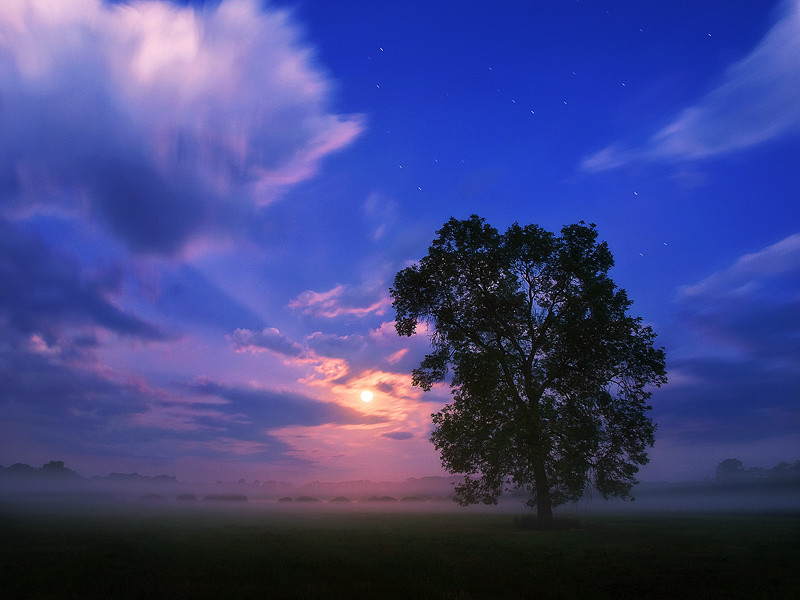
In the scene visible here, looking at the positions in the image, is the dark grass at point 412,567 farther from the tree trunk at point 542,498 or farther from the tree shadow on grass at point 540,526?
the tree trunk at point 542,498

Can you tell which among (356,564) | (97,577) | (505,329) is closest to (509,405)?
(505,329)

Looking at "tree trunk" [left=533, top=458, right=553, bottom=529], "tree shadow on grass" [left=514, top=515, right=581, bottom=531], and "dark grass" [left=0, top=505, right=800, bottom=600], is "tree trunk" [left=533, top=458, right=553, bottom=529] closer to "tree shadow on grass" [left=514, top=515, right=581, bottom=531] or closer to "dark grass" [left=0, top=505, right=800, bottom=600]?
"tree shadow on grass" [left=514, top=515, right=581, bottom=531]

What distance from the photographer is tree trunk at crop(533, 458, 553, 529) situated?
34094 millimetres

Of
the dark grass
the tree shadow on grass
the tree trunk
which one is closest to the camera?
the dark grass

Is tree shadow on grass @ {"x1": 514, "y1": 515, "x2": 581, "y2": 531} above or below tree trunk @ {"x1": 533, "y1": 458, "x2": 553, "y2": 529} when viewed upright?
below

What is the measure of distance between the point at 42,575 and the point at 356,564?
11.3 metres

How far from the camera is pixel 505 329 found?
124ft

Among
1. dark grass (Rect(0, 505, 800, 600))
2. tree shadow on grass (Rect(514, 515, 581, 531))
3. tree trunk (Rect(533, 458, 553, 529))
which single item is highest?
tree trunk (Rect(533, 458, 553, 529))

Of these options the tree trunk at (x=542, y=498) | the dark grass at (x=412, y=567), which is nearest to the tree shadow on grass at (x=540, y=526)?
the tree trunk at (x=542, y=498)

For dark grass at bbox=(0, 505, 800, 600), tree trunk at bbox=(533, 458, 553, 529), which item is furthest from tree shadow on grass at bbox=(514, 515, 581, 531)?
dark grass at bbox=(0, 505, 800, 600)

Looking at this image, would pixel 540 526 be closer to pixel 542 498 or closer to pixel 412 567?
pixel 542 498

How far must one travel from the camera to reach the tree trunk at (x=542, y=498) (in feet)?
112

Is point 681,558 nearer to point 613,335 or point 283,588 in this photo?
point 283,588

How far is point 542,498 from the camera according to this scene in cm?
3478
